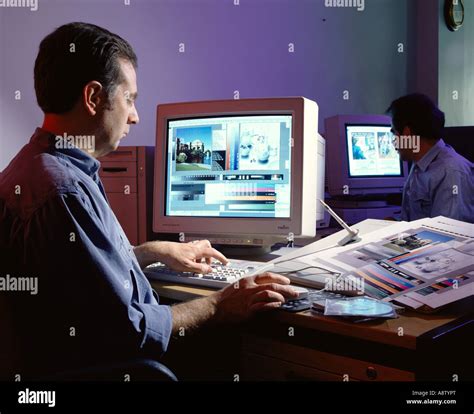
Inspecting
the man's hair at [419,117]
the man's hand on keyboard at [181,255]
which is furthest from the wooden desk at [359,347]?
the man's hair at [419,117]

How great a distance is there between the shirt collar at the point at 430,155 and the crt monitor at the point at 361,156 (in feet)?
1.11

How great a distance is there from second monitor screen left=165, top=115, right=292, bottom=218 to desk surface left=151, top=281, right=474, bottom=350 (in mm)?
612

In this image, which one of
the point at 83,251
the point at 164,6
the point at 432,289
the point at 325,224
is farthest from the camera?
the point at 164,6

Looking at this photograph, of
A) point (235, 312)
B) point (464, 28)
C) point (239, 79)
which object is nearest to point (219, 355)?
point (235, 312)

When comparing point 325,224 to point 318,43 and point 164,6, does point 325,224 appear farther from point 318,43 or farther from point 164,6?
point 318,43

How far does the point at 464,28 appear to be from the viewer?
4.18 metres

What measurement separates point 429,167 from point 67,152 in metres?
2.16

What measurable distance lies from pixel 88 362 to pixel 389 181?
8.30ft

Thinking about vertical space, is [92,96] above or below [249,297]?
above

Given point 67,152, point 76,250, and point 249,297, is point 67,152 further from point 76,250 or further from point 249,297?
point 249,297

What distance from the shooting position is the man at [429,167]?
2.61m

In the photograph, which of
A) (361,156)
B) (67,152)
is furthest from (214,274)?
(361,156)

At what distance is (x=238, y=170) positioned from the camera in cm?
169

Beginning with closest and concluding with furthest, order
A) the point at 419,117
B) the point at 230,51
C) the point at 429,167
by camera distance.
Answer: the point at 429,167 → the point at 419,117 → the point at 230,51
